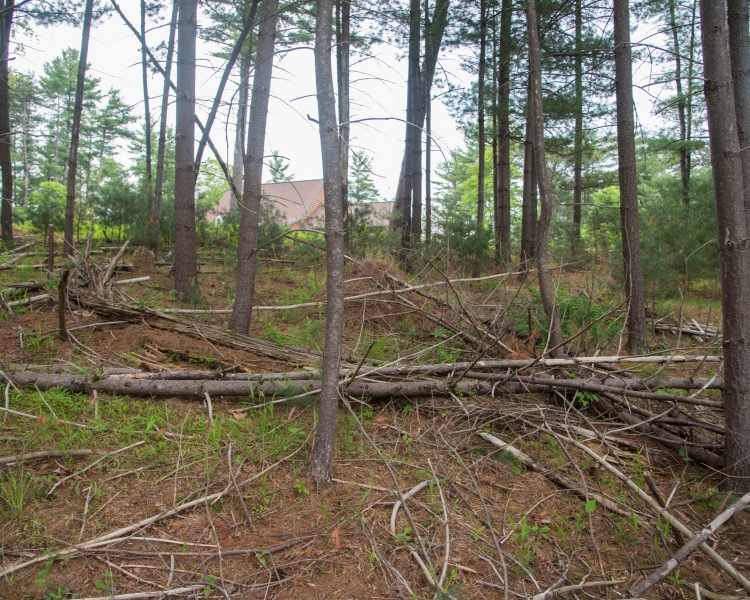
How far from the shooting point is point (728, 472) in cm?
342

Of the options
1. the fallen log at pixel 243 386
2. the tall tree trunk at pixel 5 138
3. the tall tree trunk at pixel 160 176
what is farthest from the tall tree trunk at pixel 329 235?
the tall tree trunk at pixel 5 138

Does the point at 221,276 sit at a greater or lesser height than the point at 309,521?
greater

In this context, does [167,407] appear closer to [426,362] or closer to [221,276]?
[426,362]

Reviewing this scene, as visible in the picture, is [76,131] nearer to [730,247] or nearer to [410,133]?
[410,133]

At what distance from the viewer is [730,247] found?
3.38 m

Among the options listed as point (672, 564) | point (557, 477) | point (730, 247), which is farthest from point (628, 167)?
point (672, 564)

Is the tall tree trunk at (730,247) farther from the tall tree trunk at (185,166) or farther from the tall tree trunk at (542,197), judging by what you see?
the tall tree trunk at (185,166)

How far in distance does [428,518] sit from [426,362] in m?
2.10

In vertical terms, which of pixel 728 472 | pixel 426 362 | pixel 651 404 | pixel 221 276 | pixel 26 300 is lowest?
pixel 728 472

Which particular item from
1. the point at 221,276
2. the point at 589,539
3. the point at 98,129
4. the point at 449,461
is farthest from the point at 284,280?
the point at 98,129

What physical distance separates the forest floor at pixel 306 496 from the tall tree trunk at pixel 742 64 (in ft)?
7.82

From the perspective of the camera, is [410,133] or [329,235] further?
[410,133]

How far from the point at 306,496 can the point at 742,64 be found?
17.3 feet

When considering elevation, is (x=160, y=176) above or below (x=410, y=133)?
below
